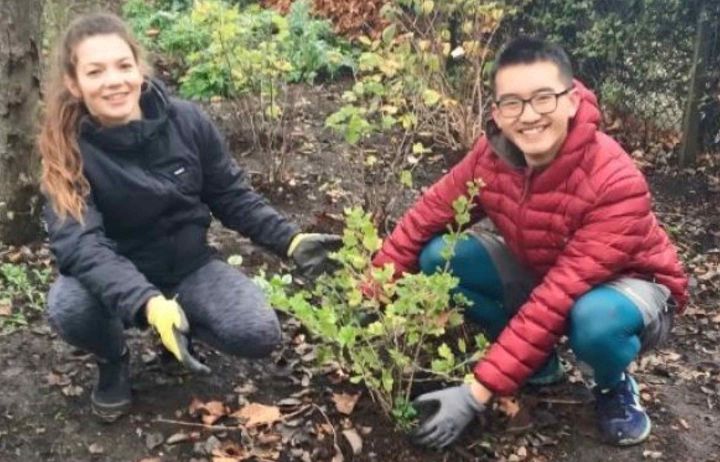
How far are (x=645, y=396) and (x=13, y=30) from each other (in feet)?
9.60

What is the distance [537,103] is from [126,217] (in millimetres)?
1395

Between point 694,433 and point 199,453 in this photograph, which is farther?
point 694,433

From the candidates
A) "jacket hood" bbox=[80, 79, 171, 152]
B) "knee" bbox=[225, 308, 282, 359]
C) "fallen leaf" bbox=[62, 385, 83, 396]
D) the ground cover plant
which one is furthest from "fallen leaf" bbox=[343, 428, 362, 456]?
the ground cover plant

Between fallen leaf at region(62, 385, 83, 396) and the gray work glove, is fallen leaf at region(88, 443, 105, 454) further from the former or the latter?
the gray work glove

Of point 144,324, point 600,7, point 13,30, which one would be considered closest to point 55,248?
point 144,324

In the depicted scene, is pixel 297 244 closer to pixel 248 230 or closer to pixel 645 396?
pixel 248 230

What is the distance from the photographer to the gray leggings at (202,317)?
295cm

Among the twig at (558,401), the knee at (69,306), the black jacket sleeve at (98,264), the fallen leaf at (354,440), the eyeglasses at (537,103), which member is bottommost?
the twig at (558,401)

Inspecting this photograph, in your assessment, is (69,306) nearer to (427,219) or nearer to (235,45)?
(427,219)

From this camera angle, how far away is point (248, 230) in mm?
3354

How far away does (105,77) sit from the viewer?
117 inches

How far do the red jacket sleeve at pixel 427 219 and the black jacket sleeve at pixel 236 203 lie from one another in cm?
36

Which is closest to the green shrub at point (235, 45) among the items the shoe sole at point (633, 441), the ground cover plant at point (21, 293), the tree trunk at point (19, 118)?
the tree trunk at point (19, 118)

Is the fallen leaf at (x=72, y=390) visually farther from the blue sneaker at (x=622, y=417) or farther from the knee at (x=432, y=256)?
the blue sneaker at (x=622, y=417)
